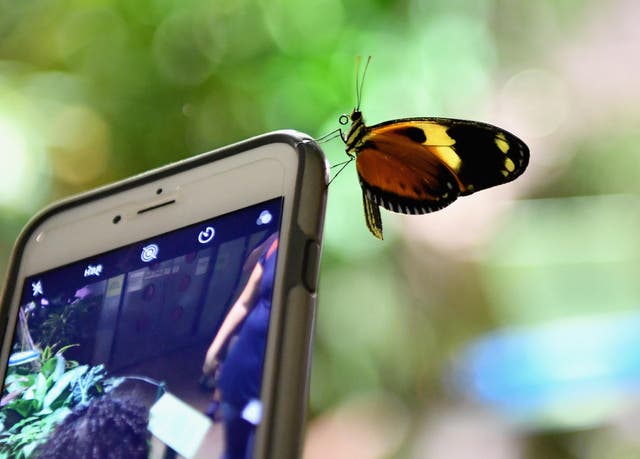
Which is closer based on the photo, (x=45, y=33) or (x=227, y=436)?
(x=227, y=436)

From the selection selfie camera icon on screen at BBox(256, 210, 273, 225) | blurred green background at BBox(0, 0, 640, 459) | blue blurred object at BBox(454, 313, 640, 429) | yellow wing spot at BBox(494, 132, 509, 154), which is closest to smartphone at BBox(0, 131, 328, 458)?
selfie camera icon on screen at BBox(256, 210, 273, 225)

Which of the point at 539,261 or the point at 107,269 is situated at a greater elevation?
the point at 539,261

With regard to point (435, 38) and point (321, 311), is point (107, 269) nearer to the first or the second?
point (321, 311)

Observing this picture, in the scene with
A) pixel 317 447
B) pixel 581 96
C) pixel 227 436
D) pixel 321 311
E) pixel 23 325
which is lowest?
pixel 227 436

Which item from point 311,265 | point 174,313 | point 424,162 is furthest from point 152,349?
point 424,162

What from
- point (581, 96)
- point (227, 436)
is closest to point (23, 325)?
point (227, 436)

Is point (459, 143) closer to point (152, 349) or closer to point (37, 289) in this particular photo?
point (152, 349)
